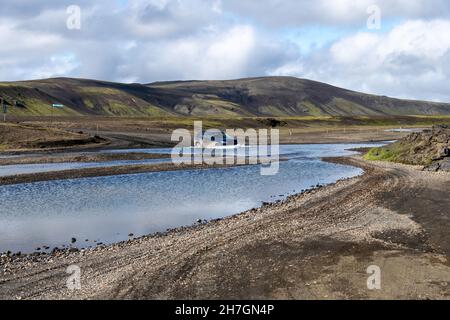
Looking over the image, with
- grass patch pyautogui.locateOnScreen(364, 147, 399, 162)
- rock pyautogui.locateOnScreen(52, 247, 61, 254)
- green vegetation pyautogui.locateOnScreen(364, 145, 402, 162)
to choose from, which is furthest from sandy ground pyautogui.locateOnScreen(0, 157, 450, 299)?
grass patch pyautogui.locateOnScreen(364, 147, 399, 162)

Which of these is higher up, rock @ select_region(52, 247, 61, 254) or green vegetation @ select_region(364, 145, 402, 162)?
green vegetation @ select_region(364, 145, 402, 162)

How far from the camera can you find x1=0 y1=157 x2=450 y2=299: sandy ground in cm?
1585

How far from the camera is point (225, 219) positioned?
29.8m

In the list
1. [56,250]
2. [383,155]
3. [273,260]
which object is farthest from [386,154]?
[56,250]

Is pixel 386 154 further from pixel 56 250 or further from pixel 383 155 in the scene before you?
pixel 56 250

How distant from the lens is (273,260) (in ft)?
63.0

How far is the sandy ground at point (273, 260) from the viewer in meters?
15.9

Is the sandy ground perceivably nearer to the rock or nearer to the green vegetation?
the rock

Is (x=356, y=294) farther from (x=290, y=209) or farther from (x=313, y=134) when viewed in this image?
(x=313, y=134)

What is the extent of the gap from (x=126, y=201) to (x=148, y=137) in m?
62.3

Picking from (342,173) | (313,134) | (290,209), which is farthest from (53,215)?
(313,134)

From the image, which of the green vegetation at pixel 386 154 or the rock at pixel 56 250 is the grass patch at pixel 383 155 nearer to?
the green vegetation at pixel 386 154

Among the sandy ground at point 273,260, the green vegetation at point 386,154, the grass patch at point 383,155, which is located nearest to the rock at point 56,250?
the sandy ground at point 273,260
